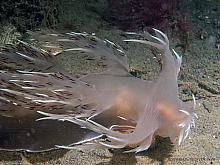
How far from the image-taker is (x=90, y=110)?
2684 mm

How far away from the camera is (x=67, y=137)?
2777 millimetres

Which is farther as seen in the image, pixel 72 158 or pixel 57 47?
pixel 57 47

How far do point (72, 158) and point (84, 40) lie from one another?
100 cm

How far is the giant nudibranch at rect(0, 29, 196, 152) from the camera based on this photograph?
262cm

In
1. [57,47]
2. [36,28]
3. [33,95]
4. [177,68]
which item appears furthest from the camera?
[36,28]

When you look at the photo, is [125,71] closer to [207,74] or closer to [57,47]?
[57,47]

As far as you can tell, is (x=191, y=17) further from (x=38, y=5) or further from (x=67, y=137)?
(x=67, y=137)

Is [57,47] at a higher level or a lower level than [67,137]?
higher

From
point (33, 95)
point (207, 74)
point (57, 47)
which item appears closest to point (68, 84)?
point (33, 95)

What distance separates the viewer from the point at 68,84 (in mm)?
2697

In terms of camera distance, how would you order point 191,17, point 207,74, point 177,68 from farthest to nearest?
point 191,17 < point 207,74 < point 177,68

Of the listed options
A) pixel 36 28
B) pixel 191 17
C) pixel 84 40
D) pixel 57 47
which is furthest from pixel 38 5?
pixel 191 17

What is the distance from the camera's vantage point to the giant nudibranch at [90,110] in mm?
2623

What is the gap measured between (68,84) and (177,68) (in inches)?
34.3
